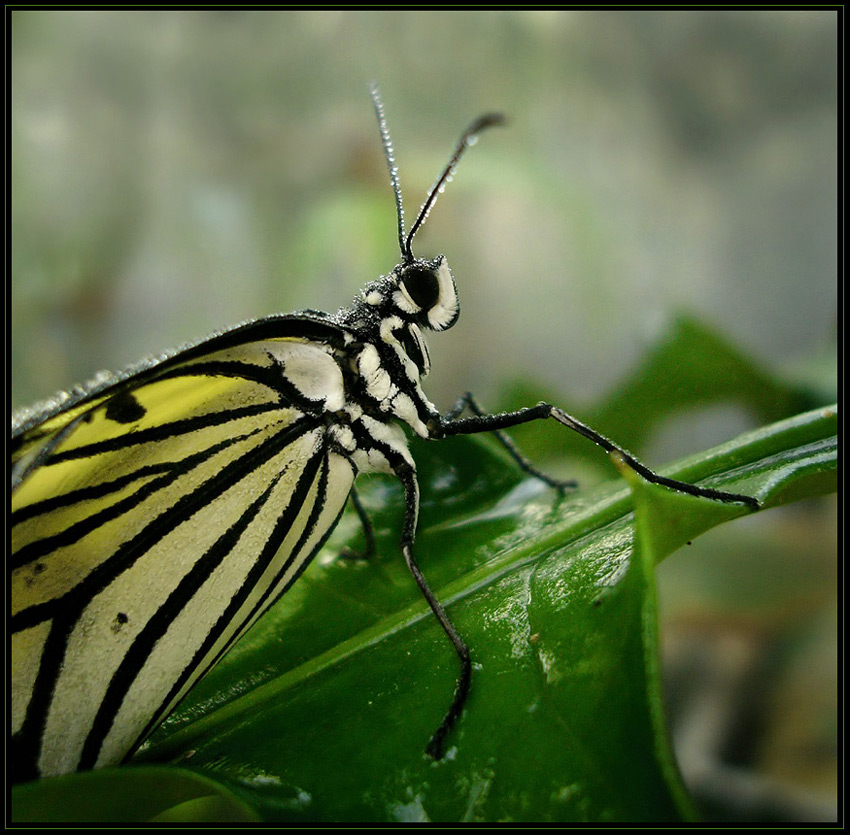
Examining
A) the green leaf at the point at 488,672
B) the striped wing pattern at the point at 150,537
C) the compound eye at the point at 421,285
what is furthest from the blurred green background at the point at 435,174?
the striped wing pattern at the point at 150,537

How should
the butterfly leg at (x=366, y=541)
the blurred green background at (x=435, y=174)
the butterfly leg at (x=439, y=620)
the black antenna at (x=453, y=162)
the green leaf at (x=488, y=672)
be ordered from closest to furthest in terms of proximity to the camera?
the green leaf at (x=488, y=672) < the butterfly leg at (x=439, y=620) < the black antenna at (x=453, y=162) < the butterfly leg at (x=366, y=541) < the blurred green background at (x=435, y=174)

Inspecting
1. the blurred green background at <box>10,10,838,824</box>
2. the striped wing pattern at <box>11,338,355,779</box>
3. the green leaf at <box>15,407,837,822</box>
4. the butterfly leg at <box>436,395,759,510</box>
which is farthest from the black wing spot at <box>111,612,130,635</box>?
the blurred green background at <box>10,10,838,824</box>

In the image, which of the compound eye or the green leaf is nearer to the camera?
the green leaf

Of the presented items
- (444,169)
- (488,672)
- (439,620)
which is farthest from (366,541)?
(444,169)

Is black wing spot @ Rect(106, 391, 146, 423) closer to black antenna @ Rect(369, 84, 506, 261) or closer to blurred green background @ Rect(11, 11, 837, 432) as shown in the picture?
black antenna @ Rect(369, 84, 506, 261)

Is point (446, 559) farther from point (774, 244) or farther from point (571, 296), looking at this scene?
point (774, 244)

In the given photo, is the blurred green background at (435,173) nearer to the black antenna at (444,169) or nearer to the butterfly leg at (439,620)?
the black antenna at (444,169)
